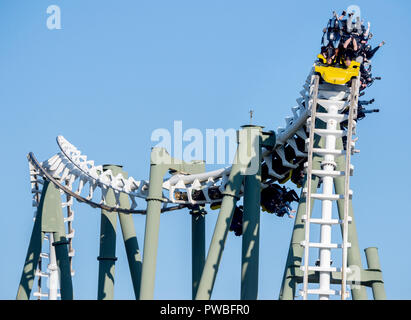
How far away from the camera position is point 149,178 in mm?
32156

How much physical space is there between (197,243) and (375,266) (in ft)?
30.5

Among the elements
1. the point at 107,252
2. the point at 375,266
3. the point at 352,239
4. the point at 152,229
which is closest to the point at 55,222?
the point at 107,252

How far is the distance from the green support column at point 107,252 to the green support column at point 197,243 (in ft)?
8.53

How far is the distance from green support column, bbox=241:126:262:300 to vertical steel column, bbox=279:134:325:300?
131 cm

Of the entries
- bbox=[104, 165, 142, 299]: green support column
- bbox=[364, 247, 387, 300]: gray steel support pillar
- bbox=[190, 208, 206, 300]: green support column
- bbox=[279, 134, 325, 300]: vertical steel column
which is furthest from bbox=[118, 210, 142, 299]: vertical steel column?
bbox=[364, 247, 387, 300]: gray steel support pillar

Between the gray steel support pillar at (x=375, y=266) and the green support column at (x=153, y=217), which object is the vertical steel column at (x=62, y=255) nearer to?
the green support column at (x=153, y=217)

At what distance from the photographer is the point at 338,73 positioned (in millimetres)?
25719

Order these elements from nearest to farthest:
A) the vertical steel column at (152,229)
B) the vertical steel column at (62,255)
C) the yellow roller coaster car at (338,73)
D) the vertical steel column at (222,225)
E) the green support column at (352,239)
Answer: the yellow roller coaster car at (338,73)
the green support column at (352,239)
the vertical steel column at (222,225)
the vertical steel column at (152,229)
the vertical steel column at (62,255)

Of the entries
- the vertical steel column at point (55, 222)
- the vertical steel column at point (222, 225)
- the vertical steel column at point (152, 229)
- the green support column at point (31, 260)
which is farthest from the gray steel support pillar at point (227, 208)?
the green support column at point (31, 260)

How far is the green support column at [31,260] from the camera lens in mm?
35344

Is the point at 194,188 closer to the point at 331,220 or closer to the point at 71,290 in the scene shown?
the point at 71,290

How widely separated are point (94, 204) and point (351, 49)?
40.0 feet

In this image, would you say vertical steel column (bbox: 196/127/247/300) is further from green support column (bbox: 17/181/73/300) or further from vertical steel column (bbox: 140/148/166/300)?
green support column (bbox: 17/181/73/300)
